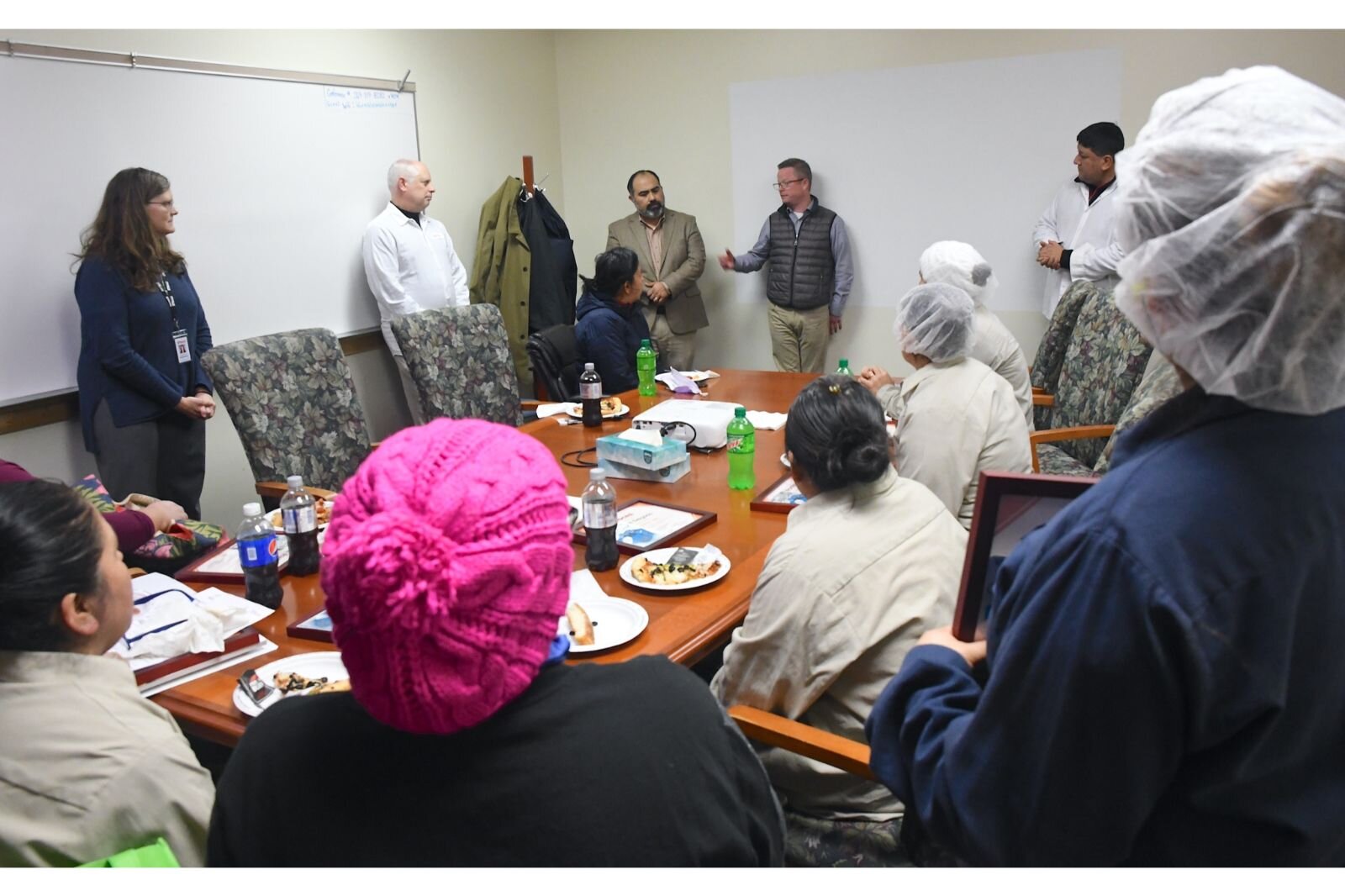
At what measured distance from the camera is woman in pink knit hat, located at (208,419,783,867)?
0.79 metres

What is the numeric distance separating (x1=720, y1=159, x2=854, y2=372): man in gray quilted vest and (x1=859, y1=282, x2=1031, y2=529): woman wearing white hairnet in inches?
112

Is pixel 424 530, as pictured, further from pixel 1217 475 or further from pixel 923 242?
pixel 923 242

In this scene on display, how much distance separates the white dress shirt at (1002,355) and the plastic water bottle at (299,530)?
2080 millimetres

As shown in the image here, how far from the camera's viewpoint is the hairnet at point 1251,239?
0.70m

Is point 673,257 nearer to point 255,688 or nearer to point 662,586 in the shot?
point 662,586

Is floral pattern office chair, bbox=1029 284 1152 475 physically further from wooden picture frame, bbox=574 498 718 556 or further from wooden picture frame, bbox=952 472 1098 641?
wooden picture frame, bbox=952 472 1098 641

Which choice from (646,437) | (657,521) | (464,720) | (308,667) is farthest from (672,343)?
(464,720)

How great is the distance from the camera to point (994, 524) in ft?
3.56

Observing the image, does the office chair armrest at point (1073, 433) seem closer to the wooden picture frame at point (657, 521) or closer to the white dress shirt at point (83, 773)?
the wooden picture frame at point (657, 521)

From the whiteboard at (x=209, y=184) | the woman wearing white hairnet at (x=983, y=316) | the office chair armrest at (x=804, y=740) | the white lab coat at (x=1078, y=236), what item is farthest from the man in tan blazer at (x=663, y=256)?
the office chair armrest at (x=804, y=740)

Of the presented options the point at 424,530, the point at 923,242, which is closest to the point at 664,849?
the point at 424,530

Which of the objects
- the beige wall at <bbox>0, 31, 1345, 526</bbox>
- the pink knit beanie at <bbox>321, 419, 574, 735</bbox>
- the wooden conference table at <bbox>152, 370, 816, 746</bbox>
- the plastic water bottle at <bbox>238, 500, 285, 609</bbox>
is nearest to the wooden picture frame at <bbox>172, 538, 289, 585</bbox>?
the wooden conference table at <bbox>152, 370, 816, 746</bbox>

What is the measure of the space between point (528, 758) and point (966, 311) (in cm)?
201

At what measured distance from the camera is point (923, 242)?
17.4 feet
